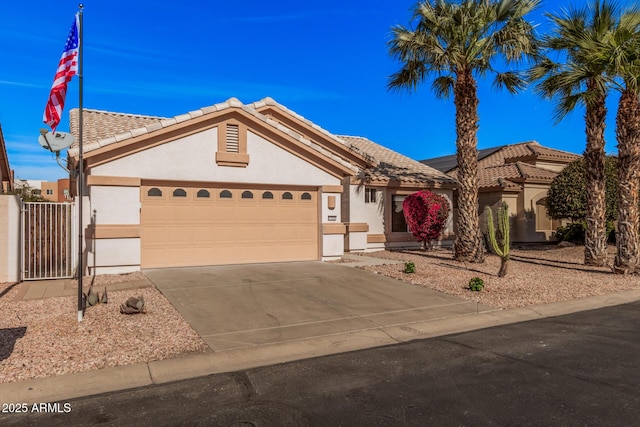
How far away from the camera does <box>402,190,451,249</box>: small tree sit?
17641 mm

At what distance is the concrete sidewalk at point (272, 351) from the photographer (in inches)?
193

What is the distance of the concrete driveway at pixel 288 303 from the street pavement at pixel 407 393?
1.31 metres

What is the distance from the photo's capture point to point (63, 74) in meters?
7.45

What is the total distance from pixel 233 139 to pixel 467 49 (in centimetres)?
791

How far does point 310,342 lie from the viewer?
6586 mm

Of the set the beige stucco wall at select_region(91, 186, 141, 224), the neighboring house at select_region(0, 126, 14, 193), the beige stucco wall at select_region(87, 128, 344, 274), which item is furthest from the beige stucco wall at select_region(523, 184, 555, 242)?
the neighboring house at select_region(0, 126, 14, 193)

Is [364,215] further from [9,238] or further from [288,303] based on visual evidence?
[9,238]

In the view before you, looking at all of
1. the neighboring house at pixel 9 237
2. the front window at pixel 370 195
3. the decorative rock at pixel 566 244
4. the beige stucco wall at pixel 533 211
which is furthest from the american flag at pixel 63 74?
the beige stucco wall at pixel 533 211

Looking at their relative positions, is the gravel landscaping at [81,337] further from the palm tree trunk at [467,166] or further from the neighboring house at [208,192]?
the palm tree trunk at [467,166]

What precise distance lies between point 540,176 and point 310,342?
20648 millimetres

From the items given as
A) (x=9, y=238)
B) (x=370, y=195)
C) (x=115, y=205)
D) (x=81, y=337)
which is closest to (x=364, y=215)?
(x=370, y=195)

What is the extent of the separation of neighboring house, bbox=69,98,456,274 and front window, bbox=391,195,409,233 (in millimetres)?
5331

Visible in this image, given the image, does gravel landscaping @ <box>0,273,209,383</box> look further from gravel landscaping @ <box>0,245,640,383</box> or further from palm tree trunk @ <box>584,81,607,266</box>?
palm tree trunk @ <box>584,81,607,266</box>

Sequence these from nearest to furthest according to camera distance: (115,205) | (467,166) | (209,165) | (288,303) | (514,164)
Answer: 1. (288,303)
2. (115,205)
3. (209,165)
4. (467,166)
5. (514,164)
